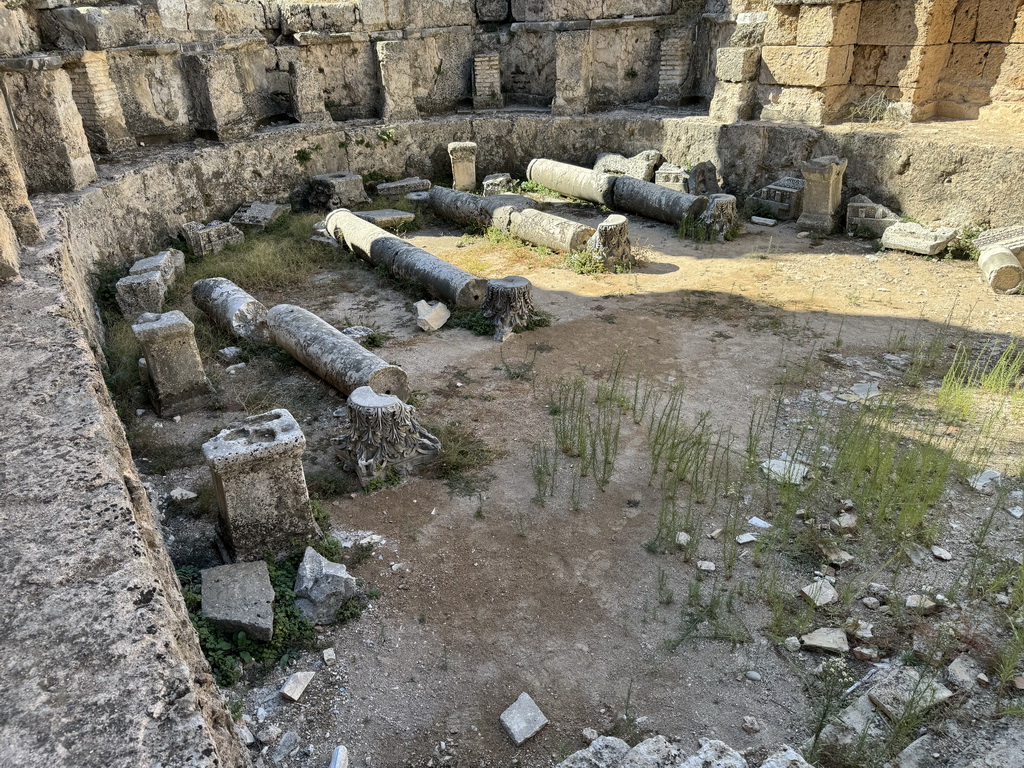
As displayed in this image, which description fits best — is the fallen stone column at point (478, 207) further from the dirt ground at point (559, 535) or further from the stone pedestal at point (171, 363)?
the stone pedestal at point (171, 363)

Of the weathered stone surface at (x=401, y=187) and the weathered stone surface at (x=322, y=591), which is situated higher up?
the weathered stone surface at (x=401, y=187)

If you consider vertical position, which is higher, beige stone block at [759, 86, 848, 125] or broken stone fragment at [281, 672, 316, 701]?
beige stone block at [759, 86, 848, 125]

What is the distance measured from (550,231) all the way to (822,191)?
404 cm

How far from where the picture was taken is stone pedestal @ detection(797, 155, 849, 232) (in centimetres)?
1056

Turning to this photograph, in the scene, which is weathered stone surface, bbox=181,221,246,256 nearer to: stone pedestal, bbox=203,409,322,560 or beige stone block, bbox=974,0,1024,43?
stone pedestal, bbox=203,409,322,560

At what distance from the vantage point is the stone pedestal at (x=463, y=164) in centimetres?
1291

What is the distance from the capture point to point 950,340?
24.6 feet

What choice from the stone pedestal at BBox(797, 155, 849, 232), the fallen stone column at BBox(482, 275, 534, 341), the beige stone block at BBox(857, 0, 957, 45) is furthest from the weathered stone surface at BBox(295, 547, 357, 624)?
the beige stone block at BBox(857, 0, 957, 45)

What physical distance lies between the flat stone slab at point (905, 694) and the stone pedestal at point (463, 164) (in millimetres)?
11095

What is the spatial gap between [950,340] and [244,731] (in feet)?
23.8

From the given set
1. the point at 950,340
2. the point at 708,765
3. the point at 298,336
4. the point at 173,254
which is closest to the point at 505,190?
the point at 173,254

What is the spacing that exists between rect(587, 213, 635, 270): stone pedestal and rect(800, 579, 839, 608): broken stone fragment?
6118mm

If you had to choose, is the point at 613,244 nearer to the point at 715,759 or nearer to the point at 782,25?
the point at 782,25

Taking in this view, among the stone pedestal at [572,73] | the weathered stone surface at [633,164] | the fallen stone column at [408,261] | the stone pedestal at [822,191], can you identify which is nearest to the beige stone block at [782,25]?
the stone pedestal at [822,191]
